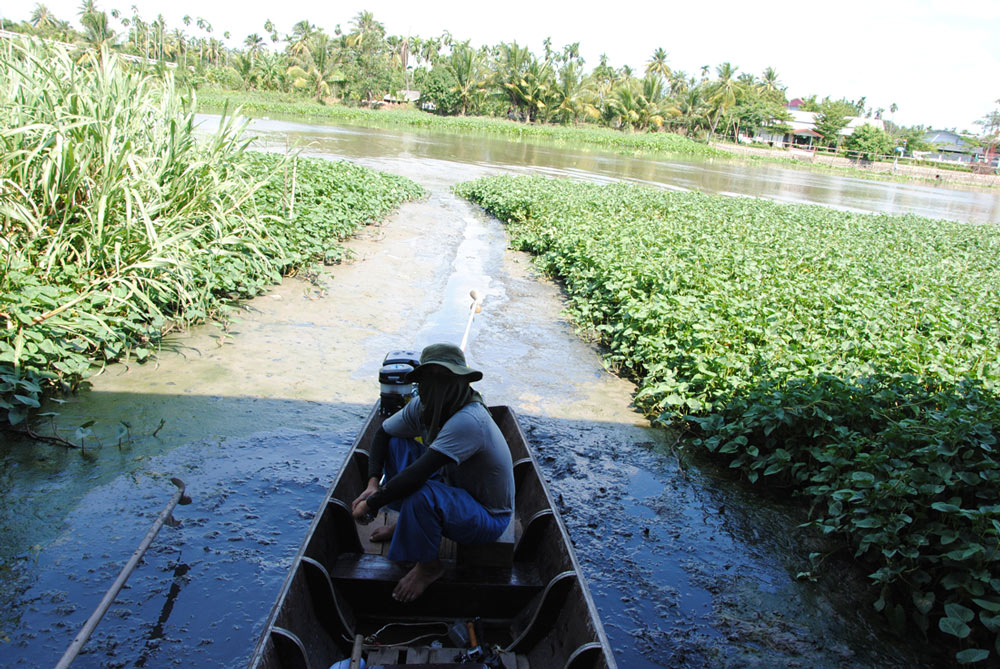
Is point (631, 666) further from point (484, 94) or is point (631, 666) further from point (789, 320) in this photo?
point (484, 94)

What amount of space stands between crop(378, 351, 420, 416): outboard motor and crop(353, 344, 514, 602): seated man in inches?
32.5

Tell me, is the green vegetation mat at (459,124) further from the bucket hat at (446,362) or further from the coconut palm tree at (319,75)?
the bucket hat at (446,362)

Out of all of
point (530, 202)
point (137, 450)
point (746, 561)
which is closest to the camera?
point (746, 561)

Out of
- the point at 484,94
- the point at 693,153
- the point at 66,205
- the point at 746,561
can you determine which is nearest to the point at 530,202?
the point at 66,205

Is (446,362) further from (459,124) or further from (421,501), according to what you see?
(459,124)

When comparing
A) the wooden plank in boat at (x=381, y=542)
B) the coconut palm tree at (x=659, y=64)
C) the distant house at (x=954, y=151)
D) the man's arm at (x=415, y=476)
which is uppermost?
the coconut palm tree at (x=659, y=64)

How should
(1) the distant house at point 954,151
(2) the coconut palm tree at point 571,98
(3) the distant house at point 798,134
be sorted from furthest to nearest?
(1) the distant house at point 954,151 < (3) the distant house at point 798,134 < (2) the coconut palm tree at point 571,98

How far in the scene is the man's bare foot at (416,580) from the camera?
10.2 feet

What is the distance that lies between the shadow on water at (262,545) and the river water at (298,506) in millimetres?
13

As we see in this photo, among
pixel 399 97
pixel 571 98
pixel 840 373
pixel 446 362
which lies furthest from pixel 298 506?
pixel 399 97

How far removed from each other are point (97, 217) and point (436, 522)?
4493 mm

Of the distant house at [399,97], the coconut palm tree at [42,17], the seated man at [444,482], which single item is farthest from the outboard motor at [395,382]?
the coconut palm tree at [42,17]

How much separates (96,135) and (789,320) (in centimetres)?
671

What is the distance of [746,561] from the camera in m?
4.37
